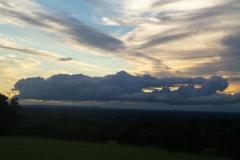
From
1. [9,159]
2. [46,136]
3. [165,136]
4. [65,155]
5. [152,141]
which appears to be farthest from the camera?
[46,136]

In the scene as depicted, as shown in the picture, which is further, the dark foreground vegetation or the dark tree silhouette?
the dark tree silhouette

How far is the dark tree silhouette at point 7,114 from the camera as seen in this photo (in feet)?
292

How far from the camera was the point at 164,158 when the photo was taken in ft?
180

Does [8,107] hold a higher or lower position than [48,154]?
higher

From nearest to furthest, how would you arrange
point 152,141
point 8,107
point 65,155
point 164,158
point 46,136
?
point 65,155
point 164,158
point 152,141
point 46,136
point 8,107

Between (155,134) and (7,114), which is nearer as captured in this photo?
(155,134)

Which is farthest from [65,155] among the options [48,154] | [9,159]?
[9,159]

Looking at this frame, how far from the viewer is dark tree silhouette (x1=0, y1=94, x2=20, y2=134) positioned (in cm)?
8912

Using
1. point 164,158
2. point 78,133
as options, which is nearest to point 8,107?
point 78,133

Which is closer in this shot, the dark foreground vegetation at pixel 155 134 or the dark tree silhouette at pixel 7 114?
the dark foreground vegetation at pixel 155 134

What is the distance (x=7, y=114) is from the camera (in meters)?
90.6

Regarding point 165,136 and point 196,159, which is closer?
point 196,159

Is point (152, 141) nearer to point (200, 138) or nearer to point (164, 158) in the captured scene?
point (200, 138)

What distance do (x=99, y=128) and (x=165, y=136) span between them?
1075 inches
